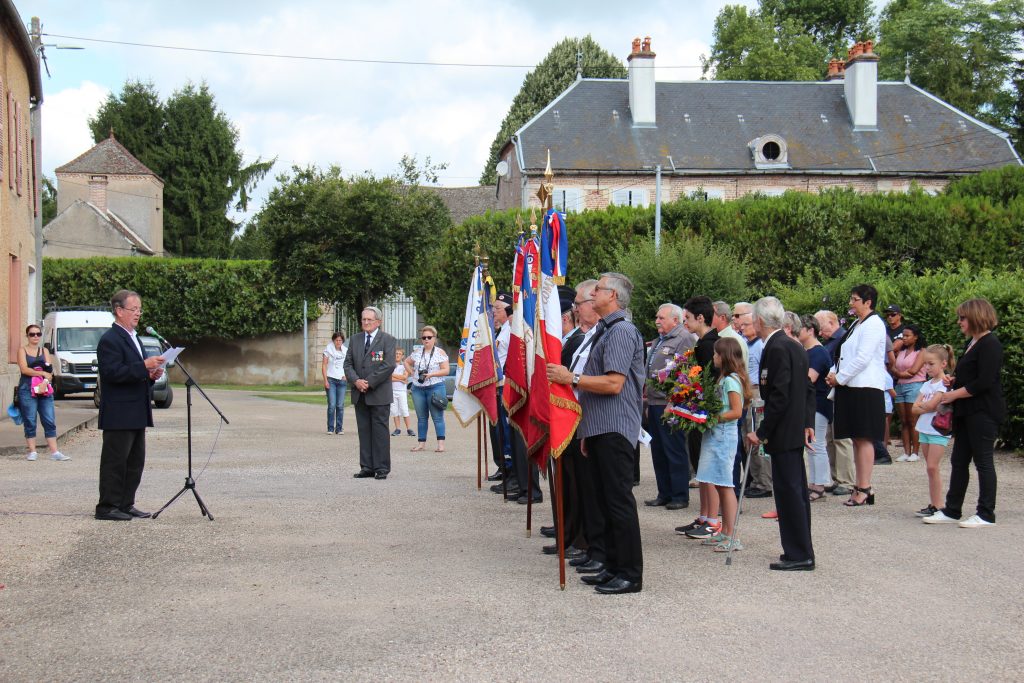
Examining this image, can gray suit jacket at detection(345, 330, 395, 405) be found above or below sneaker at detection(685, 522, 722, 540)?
above

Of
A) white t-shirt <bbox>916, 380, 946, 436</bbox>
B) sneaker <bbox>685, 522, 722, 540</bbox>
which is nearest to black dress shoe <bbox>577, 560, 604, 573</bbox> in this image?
sneaker <bbox>685, 522, 722, 540</bbox>

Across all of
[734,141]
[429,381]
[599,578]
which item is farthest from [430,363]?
[734,141]

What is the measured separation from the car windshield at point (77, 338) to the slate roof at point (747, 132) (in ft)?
62.3

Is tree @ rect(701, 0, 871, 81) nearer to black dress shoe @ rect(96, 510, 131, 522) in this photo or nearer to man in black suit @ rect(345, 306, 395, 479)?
man in black suit @ rect(345, 306, 395, 479)

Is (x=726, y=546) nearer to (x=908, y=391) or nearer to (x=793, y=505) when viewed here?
(x=793, y=505)

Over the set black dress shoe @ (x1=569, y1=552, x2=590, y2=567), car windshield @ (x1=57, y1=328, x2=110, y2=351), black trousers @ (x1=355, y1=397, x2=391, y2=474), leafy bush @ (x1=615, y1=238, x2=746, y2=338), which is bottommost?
black dress shoe @ (x1=569, y1=552, x2=590, y2=567)

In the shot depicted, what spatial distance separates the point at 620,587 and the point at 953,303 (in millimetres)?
11147

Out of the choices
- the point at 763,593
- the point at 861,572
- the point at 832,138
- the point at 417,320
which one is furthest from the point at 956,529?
the point at 832,138

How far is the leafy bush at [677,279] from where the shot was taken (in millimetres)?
24562

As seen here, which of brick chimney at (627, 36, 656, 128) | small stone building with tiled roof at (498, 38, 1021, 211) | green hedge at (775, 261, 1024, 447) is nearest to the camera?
green hedge at (775, 261, 1024, 447)

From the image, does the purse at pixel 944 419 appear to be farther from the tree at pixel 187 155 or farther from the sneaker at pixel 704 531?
the tree at pixel 187 155

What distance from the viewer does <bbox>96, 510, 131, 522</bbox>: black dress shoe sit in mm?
9102

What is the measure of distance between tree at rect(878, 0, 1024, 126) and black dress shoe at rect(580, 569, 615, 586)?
50.7 meters

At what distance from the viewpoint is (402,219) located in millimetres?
32531
